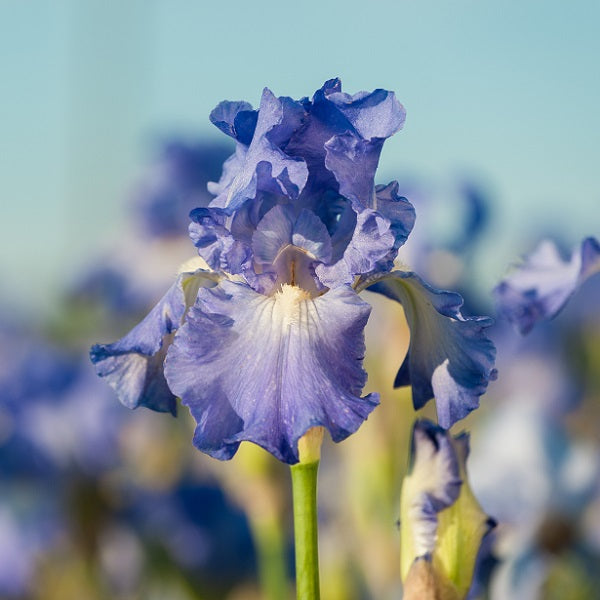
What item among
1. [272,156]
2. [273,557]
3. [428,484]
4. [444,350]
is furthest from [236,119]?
[273,557]

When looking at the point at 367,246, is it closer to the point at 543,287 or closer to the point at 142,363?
the point at 142,363

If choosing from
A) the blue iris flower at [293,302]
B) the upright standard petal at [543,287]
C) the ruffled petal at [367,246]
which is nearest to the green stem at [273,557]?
the upright standard petal at [543,287]

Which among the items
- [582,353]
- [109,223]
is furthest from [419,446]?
[582,353]

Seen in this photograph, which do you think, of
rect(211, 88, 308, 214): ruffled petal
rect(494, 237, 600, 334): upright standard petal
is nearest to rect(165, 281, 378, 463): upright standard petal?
rect(211, 88, 308, 214): ruffled petal

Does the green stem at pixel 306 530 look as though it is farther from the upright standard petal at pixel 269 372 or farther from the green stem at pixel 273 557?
the green stem at pixel 273 557

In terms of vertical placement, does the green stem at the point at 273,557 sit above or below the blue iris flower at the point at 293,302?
below
